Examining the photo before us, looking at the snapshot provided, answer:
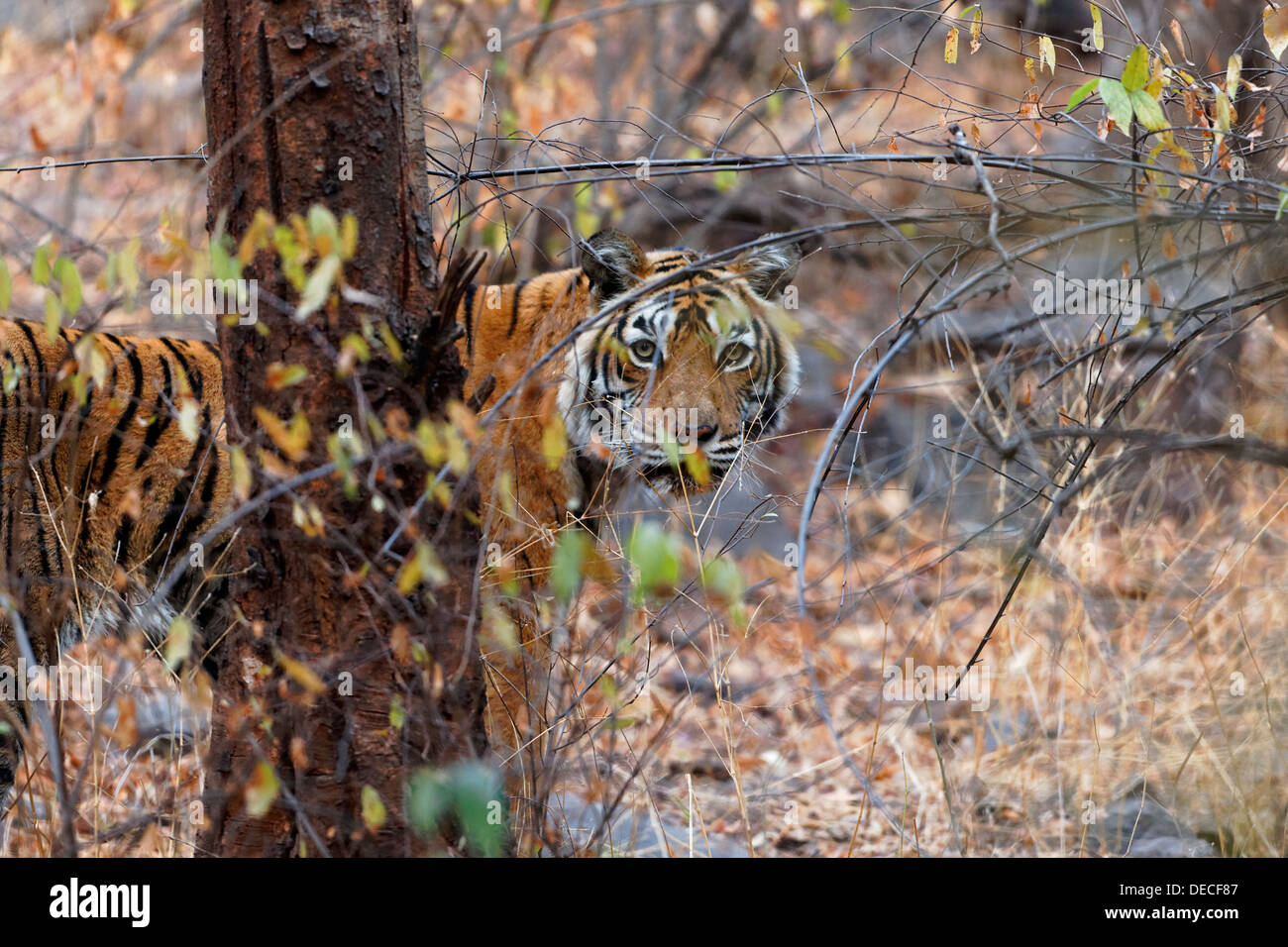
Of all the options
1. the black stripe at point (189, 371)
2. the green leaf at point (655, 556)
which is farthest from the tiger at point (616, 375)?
the green leaf at point (655, 556)

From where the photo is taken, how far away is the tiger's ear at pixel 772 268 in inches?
163

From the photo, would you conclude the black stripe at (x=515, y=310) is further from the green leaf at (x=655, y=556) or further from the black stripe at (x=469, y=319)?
the green leaf at (x=655, y=556)

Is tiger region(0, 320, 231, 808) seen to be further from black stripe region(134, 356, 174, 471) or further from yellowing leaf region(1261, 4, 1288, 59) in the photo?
yellowing leaf region(1261, 4, 1288, 59)

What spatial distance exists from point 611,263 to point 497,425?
3.01ft

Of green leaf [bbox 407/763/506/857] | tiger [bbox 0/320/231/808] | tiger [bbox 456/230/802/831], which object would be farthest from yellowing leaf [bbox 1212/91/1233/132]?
tiger [bbox 0/320/231/808]

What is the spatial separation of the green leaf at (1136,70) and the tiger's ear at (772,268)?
1.80 metres

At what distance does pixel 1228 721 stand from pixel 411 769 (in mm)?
3016

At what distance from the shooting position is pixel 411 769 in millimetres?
2508

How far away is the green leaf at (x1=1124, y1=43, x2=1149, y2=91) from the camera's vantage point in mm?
2229

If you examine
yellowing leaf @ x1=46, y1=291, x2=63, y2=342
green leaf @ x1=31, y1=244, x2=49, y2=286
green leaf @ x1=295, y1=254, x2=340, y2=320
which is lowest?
green leaf @ x1=295, y1=254, x2=340, y2=320

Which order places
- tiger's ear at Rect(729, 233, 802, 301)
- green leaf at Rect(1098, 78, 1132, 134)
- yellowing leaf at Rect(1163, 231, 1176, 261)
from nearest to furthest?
1. green leaf at Rect(1098, 78, 1132, 134)
2. yellowing leaf at Rect(1163, 231, 1176, 261)
3. tiger's ear at Rect(729, 233, 802, 301)

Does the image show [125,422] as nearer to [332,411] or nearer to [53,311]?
[332,411]

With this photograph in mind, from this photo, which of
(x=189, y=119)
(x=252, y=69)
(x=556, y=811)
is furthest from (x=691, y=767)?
(x=189, y=119)

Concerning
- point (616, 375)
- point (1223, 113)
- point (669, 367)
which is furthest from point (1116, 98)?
point (616, 375)
